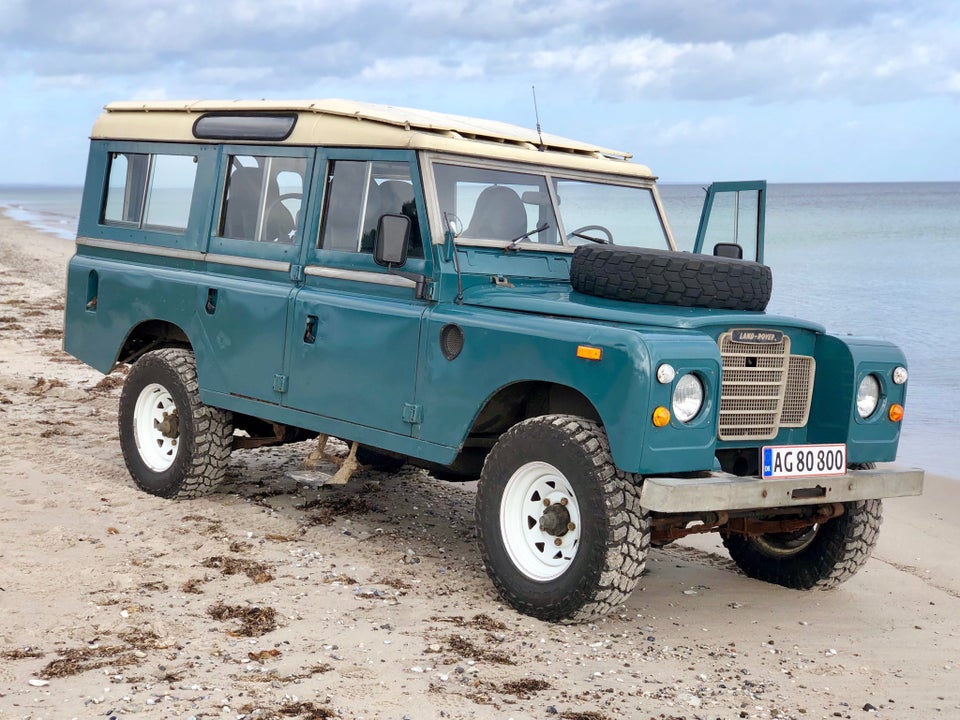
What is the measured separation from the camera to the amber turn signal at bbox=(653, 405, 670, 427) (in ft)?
16.4

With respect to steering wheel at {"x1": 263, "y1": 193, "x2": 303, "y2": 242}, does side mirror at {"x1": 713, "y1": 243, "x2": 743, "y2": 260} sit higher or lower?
higher

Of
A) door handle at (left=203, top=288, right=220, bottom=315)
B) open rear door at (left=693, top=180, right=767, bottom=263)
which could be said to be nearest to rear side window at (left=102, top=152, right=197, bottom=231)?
door handle at (left=203, top=288, right=220, bottom=315)

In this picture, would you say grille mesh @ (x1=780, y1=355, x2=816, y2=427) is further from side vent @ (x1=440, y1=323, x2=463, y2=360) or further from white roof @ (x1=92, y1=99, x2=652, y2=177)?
white roof @ (x1=92, y1=99, x2=652, y2=177)

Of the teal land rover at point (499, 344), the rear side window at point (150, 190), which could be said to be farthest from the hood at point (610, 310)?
the rear side window at point (150, 190)

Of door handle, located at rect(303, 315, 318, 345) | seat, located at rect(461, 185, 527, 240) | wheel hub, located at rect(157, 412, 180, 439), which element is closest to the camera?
seat, located at rect(461, 185, 527, 240)

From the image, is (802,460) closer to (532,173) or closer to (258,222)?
(532,173)

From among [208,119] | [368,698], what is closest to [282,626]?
[368,698]

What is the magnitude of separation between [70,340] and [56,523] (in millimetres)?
1853

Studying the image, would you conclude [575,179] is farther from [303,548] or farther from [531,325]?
[303,548]

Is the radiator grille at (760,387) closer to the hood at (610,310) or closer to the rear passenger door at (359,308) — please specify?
the hood at (610,310)

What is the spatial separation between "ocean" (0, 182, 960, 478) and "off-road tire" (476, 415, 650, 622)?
2087mm

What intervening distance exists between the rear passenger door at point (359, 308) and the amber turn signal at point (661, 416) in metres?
1.45

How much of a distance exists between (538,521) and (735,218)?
7.66ft

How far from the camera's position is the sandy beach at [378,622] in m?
4.53
